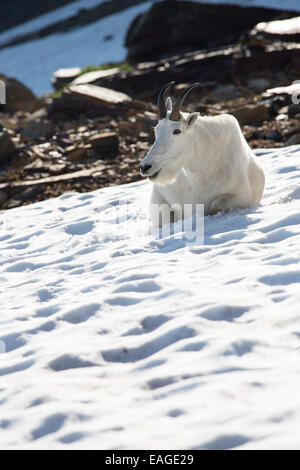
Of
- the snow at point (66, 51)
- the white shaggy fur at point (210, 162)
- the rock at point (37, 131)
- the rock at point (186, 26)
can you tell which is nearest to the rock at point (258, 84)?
the rock at point (37, 131)

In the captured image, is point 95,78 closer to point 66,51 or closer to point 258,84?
point 258,84

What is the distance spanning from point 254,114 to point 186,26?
35.8 ft

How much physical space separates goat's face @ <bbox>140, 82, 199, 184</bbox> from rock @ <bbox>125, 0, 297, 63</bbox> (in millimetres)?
15915

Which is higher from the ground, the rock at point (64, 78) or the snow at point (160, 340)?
the rock at point (64, 78)

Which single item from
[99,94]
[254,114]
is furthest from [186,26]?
[254,114]

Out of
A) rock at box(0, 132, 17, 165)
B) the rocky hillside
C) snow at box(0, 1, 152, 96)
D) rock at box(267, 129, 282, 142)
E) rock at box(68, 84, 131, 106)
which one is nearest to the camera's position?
rock at box(267, 129, 282, 142)

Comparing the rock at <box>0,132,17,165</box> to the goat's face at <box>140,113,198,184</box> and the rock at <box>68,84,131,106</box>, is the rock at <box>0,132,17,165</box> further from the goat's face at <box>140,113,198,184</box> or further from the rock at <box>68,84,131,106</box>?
the goat's face at <box>140,113,198,184</box>

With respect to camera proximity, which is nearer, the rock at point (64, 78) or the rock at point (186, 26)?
the rock at point (186, 26)

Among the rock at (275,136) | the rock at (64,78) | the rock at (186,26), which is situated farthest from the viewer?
the rock at (64,78)

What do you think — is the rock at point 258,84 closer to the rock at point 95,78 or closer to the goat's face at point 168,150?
the rock at point 95,78

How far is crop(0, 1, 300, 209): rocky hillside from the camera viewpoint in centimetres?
1042

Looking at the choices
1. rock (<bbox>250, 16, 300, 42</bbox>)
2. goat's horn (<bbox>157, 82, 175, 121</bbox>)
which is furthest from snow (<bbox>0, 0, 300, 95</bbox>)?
goat's horn (<bbox>157, 82, 175, 121</bbox>)

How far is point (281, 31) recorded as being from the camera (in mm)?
17625

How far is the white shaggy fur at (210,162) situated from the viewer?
236 inches
